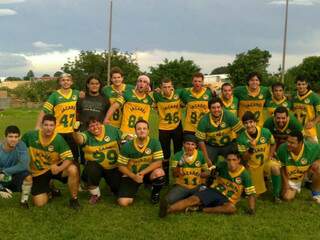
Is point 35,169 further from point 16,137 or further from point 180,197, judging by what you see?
point 180,197

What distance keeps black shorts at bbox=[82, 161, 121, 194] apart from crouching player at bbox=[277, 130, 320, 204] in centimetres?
254

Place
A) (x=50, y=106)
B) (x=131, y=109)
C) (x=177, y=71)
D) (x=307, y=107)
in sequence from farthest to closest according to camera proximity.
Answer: (x=177, y=71) → (x=307, y=107) → (x=131, y=109) → (x=50, y=106)

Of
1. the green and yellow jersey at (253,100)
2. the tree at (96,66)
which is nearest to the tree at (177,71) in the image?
the tree at (96,66)

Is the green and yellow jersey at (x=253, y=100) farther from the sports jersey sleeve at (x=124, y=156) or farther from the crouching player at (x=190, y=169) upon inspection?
the sports jersey sleeve at (x=124, y=156)

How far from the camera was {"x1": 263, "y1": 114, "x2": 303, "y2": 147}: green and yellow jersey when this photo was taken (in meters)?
7.40

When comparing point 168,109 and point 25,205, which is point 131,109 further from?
point 25,205

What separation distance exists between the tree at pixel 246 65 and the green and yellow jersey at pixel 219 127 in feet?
116

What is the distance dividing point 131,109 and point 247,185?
2.47 meters

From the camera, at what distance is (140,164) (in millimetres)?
6871

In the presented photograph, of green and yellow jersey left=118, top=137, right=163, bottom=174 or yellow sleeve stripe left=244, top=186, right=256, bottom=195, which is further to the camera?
green and yellow jersey left=118, top=137, right=163, bottom=174

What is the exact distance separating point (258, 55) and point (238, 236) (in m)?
39.1

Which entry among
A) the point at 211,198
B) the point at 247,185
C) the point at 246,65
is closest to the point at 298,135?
the point at 247,185

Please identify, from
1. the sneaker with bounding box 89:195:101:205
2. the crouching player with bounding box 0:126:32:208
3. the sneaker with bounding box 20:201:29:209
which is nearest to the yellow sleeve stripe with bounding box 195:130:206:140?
the sneaker with bounding box 89:195:101:205

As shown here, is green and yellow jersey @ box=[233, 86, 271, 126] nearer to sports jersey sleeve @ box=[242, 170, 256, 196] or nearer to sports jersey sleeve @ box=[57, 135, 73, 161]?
sports jersey sleeve @ box=[242, 170, 256, 196]
